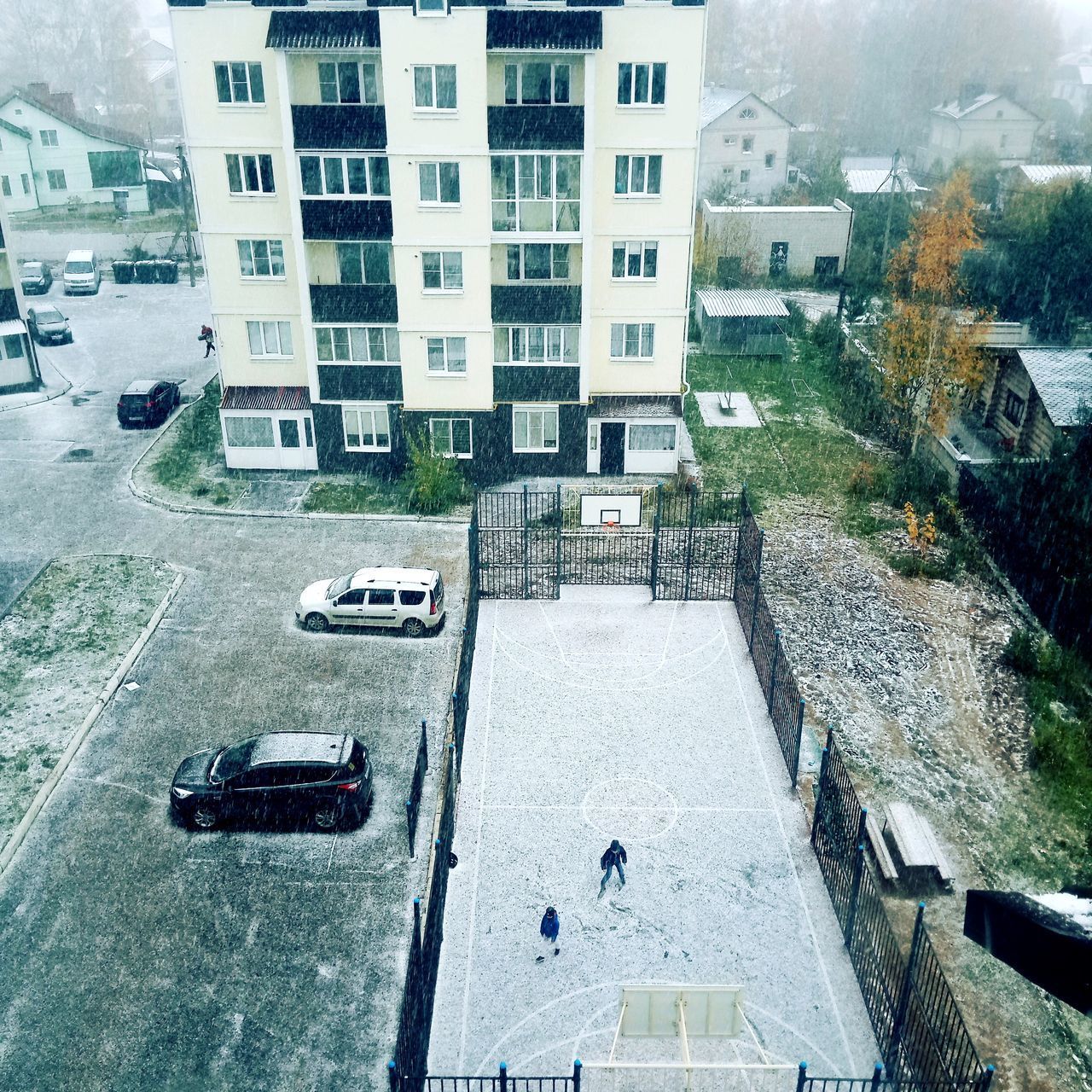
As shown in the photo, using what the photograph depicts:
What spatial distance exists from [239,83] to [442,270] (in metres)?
7.76

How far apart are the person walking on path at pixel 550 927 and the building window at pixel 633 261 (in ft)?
69.7

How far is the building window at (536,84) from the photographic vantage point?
2869 cm

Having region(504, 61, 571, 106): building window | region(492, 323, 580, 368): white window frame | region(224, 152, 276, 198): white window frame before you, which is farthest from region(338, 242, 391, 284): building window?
region(504, 61, 571, 106): building window

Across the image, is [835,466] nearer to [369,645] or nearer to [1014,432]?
[1014,432]

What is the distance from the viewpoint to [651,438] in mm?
32938

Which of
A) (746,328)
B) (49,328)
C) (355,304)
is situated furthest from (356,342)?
(49,328)

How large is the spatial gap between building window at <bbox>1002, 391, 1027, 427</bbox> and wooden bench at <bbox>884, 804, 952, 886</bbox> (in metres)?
19.6

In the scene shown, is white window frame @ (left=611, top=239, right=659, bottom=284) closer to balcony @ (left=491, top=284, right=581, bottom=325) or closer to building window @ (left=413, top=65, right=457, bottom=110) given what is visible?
balcony @ (left=491, top=284, right=581, bottom=325)

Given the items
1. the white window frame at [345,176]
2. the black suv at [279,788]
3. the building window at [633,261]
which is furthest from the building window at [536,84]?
the black suv at [279,788]

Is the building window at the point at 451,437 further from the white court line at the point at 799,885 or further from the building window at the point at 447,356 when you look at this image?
the white court line at the point at 799,885

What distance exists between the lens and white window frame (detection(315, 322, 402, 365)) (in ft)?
103

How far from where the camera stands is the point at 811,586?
87.1ft

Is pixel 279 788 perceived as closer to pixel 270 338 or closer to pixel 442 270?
pixel 442 270

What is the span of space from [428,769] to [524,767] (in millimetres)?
1910
